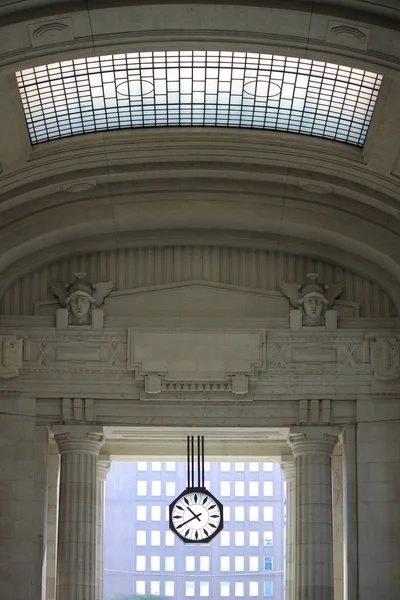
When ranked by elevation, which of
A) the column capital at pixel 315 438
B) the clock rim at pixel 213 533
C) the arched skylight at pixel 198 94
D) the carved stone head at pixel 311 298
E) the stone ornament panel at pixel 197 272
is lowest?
the clock rim at pixel 213 533

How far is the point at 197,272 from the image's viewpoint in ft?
113

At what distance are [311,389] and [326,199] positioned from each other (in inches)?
178

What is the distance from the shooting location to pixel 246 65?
95.8 ft

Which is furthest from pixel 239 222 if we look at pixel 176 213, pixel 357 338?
pixel 357 338

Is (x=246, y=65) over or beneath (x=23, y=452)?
over

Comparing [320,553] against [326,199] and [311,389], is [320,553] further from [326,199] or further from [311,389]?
[326,199]

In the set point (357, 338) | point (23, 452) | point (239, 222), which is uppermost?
point (239, 222)

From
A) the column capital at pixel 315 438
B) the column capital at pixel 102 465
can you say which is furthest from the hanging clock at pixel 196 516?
the column capital at pixel 102 465

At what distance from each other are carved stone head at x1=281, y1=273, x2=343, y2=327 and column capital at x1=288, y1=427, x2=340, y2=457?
2.53 metres

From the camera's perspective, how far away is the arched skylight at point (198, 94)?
29.1 m

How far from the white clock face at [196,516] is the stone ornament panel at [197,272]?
5.32 m

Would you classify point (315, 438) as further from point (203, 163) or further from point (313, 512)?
point (203, 163)

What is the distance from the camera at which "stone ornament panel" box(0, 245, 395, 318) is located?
34.3 m

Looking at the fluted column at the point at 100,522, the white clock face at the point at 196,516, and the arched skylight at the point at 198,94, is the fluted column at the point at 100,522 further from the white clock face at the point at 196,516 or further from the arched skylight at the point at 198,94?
the arched skylight at the point at 198,94
